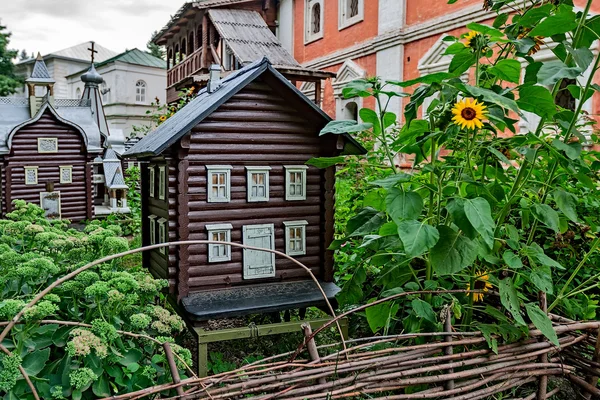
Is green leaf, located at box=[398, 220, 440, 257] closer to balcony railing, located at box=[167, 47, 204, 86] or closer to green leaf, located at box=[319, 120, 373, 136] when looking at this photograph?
green leaf, located at box=[319, 120, 373, 136]

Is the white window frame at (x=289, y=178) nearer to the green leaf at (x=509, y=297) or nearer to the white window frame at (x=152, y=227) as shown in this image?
the white window frame at (x=152, y=227)

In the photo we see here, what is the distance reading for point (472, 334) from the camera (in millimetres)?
2166

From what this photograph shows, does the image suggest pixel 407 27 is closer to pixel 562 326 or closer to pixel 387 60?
pixel 387 60

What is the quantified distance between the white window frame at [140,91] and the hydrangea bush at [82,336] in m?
28.7

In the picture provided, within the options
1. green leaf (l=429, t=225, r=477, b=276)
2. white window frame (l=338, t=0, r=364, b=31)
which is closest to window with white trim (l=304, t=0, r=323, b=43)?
white window frame (l=338, t=0, r=364, b=31)

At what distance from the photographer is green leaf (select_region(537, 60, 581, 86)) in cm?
199

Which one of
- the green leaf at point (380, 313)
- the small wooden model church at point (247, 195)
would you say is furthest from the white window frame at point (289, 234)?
the green leaf at point (380, 313)

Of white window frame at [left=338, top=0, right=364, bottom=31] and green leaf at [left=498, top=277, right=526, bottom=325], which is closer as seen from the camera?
green leaf at [left=498, top=277, right=526, bottom=325]

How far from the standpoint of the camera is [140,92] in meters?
30.1

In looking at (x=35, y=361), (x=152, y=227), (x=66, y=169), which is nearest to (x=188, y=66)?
(x=66, y=169)

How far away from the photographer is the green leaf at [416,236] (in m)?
1.93

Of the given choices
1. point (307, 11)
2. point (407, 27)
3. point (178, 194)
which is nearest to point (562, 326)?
point (178, 194)

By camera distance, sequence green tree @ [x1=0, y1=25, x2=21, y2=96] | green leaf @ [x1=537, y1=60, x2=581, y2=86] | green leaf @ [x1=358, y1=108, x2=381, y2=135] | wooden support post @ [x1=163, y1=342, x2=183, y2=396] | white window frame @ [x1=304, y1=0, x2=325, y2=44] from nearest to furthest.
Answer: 1. wooden support post @ [x1=163, y1=342, x2=183, y2=396]
2. green leaf @ [x1=537, y1=60, x2=581, y2=86]
3. green leaf @ [x1=358, y1=108, x2=381, y2=135]
4. white window frame @ [x1=304, y1=0, x2=325, y2=44]
5. green tree @ [x1=0, y1=25, x2=21, y2=96]

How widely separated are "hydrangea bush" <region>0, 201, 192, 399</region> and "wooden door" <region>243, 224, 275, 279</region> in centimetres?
83
